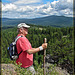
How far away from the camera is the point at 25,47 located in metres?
2.93

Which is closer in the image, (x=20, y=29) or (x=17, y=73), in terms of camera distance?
(x=17, y=73)

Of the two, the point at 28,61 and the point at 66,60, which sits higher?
the point at 28,61

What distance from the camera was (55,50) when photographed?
18.2 metres

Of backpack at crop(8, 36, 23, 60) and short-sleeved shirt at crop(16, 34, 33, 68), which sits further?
backpack at crop(8, 36, 23, 60)

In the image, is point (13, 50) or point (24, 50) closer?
point (24, 50)

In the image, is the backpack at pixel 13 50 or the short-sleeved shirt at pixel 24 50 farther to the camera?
the backpack at pixel 13 50

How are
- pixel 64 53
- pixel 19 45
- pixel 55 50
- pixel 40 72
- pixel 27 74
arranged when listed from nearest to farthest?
pixel 27 74 < pixel 40 72 < pixel 19 45 < pixel 64 53 < pixel 55 50

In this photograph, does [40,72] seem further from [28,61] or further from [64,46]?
[64,46]

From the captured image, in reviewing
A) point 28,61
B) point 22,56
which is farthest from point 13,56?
point 28,61

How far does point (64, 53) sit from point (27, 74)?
13918mm

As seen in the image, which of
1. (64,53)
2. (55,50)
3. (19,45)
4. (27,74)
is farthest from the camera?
(55,50)

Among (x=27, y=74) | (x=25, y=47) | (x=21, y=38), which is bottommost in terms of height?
(x=27, y=74)

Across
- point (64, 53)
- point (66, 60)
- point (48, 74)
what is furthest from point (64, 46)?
point (48, 74)

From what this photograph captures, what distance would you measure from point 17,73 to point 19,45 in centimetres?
71
